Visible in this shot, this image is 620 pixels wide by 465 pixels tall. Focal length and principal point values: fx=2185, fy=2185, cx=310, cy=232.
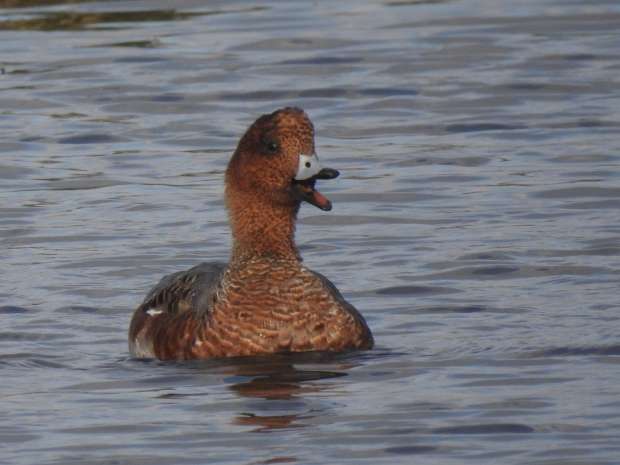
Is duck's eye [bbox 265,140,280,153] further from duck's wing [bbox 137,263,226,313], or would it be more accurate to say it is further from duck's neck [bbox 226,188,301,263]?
duck's wing [bbox 137,263,226,313]

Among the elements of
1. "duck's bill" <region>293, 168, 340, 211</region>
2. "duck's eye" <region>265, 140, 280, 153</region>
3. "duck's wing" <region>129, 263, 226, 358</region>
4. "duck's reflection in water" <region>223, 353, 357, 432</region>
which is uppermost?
A: "duck's eye" <region>265, 140, 280, 153</region>

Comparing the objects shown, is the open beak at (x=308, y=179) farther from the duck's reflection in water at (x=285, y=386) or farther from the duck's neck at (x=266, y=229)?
the duck's reflection in water at (x=285, y=386)

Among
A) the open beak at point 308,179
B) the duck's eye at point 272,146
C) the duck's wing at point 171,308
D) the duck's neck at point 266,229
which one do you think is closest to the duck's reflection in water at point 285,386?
the duck's wing at point 171,308

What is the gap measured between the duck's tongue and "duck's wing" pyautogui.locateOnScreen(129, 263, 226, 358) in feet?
1.99

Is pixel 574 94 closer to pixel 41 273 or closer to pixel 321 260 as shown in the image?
pixel 321 260

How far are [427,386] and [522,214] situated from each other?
446 cm

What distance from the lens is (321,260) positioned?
1300cm

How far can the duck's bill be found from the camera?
10.1 meters

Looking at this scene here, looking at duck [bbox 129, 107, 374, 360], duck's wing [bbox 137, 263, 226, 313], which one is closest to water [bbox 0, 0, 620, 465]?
duck [bbox 129, 107, 374, 360]

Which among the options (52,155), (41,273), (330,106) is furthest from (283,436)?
(330,106)

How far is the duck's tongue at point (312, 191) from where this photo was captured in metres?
10.1

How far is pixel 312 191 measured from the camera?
1027cm

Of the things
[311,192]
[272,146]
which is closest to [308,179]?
[311,192]

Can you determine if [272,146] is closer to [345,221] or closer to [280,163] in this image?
[280,163]
